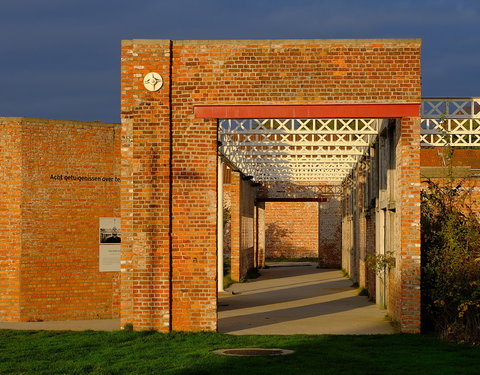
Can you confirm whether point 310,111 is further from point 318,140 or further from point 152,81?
point 318,140

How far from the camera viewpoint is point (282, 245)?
47375 mm

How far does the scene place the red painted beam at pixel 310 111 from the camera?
13.3 metres

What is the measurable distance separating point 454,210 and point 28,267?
8172 mm

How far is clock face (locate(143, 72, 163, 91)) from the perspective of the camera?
13531 mm

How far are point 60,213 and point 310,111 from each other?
5616 millimetres

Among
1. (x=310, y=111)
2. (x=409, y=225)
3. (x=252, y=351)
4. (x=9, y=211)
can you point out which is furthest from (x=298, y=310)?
(x=9, y=211)

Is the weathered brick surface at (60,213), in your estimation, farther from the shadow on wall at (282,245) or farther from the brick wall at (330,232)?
the shadow on wall at (282,245)

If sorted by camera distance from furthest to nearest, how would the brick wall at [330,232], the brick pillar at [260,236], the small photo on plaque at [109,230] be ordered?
the brick wall at [330,232] < the brick pillar at [260,236] < the small photo on plaque at [109,230]

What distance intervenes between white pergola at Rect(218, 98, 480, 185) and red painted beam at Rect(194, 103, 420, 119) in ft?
4.10

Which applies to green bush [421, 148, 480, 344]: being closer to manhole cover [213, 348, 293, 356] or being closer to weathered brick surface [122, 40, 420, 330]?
weathered brick surface [122, 40, 420, 330]

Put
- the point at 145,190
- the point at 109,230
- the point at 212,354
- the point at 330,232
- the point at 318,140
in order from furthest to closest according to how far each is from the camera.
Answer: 1. the point at 330,232
2. the point at 318,140
3. the point at 109,230
4. the point at 145,190
5. the point at 212,354

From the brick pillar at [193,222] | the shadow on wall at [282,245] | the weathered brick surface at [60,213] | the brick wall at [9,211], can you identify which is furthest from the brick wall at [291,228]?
the brick pillar at [193,222]

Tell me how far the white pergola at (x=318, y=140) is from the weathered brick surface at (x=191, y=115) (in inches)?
61.0

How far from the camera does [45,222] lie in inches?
612
